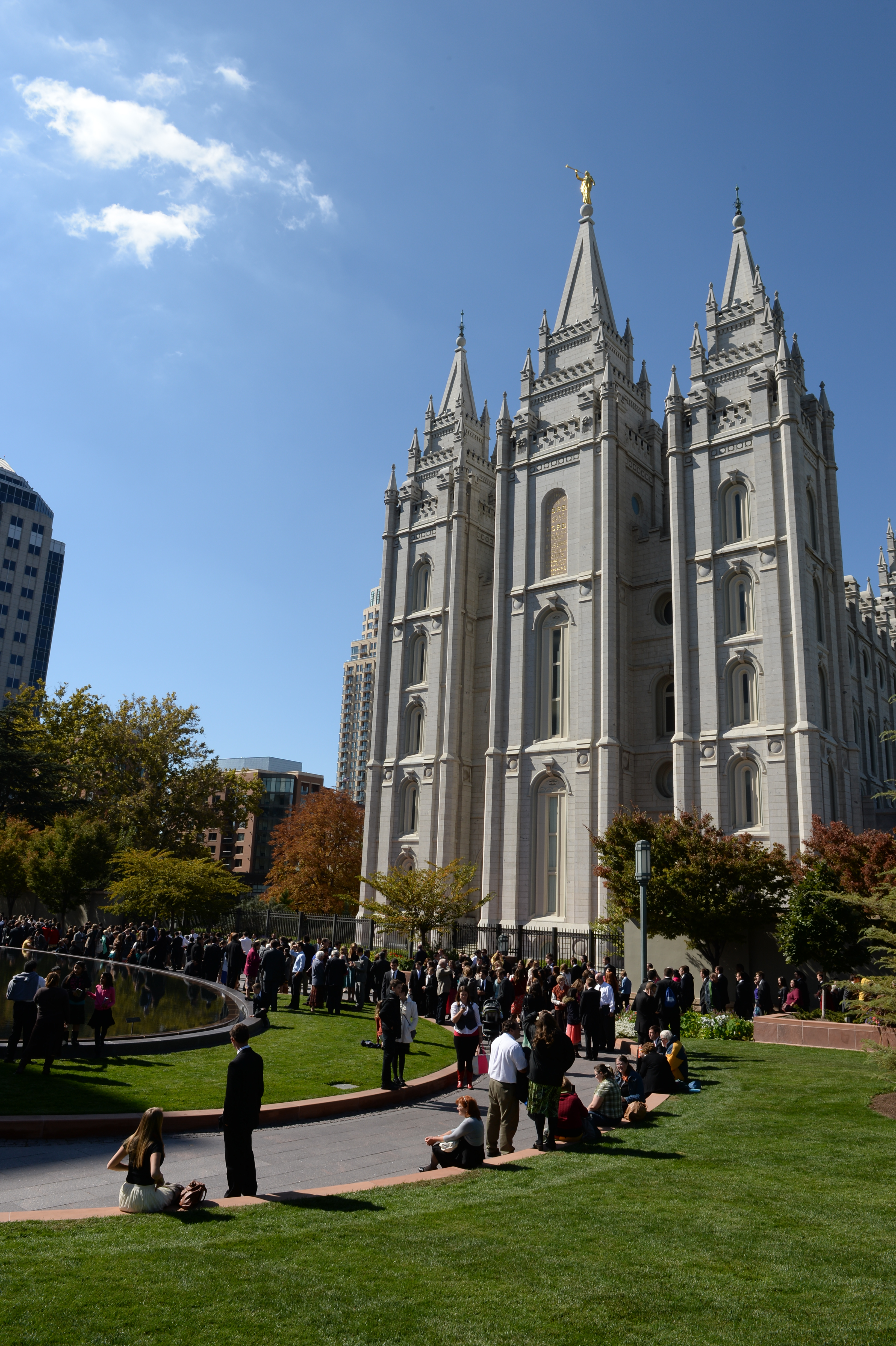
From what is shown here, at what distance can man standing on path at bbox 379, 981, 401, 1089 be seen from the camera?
12.4 m

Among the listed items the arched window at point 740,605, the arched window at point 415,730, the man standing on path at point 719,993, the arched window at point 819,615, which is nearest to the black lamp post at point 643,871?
the man standing on path at point 719,993

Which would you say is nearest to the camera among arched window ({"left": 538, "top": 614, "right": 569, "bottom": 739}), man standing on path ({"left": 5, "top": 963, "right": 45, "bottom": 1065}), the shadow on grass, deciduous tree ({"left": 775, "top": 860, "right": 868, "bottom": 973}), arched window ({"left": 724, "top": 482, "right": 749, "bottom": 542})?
the shadow on grass

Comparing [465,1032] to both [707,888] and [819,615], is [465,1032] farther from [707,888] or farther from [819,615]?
[819,615]

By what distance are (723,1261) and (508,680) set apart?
1536 inches

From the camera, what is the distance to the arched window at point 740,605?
37844mm

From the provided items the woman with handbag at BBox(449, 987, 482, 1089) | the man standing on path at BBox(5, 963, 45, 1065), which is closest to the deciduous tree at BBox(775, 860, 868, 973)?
the woman with handbag at BBox(449, 987, 482, 1089)

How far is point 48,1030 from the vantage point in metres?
12.0

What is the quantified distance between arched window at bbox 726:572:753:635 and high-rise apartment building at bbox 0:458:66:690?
283 feet

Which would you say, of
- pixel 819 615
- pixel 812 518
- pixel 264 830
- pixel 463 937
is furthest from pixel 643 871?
pixel 264 830

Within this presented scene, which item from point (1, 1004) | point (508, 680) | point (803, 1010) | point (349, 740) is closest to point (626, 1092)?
point (803, 1010)

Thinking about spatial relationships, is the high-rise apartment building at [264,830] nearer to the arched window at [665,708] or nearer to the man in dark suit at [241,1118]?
the arched window at [665,708]

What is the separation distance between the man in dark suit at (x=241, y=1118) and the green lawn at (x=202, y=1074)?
11.6 ft

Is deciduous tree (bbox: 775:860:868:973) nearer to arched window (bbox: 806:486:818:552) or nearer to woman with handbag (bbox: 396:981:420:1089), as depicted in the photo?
woman with handbag (bbox: 396:981:420:1089)

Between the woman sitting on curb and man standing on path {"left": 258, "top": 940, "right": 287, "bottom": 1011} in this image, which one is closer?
the woman sitting on curb
